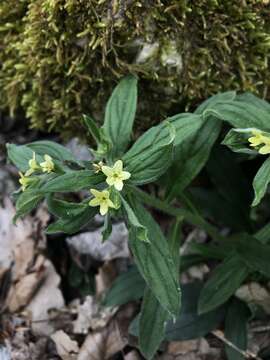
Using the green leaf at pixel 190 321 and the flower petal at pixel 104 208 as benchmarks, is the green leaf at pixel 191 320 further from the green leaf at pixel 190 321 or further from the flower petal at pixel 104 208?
the flower petal at pixel 104 208

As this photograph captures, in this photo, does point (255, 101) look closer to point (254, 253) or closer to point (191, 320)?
point (254, 253)

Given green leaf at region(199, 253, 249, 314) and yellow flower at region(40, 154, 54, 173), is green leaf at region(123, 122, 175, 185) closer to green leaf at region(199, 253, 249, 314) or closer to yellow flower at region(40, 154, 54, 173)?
yellow flower at region(40, 154, 54, 173)

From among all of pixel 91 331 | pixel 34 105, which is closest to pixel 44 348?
pixel 91 331

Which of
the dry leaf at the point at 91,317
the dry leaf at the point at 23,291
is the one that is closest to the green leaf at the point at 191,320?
the dry leaf at the point at 91,317

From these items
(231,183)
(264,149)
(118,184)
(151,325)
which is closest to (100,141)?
(118,184)

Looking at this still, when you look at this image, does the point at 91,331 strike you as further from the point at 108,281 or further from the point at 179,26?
the point at 179,26

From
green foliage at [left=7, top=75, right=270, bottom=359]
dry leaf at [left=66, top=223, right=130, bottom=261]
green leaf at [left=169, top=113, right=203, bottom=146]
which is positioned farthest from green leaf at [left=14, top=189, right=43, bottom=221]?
dry leaf at [left=66, top=223, right=130, bottom=261]
